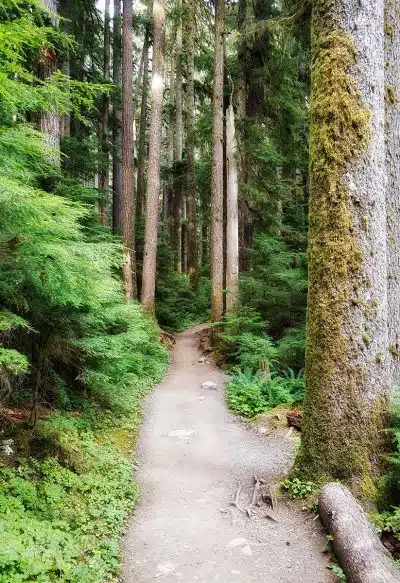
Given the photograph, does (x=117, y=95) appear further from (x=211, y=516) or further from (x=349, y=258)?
(x=211, y=516)

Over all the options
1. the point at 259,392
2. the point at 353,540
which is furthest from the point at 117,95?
the point at 353,540

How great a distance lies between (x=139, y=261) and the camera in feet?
56.3

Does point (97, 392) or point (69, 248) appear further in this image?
point (97, 392)

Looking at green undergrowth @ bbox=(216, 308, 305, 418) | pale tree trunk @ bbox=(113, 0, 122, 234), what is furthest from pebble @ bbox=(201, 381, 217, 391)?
pale tree trunk @ bbox=(113, 0, 122, 234)

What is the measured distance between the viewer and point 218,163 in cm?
1390

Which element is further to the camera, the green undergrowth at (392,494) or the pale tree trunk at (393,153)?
the pale tree trunk at (393,153)

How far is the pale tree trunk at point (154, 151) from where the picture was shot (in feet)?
43.2

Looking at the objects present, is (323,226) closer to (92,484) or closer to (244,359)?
(92,484)

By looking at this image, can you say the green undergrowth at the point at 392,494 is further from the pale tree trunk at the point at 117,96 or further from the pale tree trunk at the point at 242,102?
the pale tree trunk at the point at 117,96

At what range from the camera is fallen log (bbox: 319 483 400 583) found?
312 centimetres

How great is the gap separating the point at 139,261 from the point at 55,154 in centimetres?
1184

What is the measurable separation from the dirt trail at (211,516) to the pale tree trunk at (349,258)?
3.02ft

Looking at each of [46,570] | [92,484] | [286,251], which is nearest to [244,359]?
[286,251]

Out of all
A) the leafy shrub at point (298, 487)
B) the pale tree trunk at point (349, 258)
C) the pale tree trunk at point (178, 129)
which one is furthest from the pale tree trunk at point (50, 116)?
the pale tree trunk at point (178, 129)
